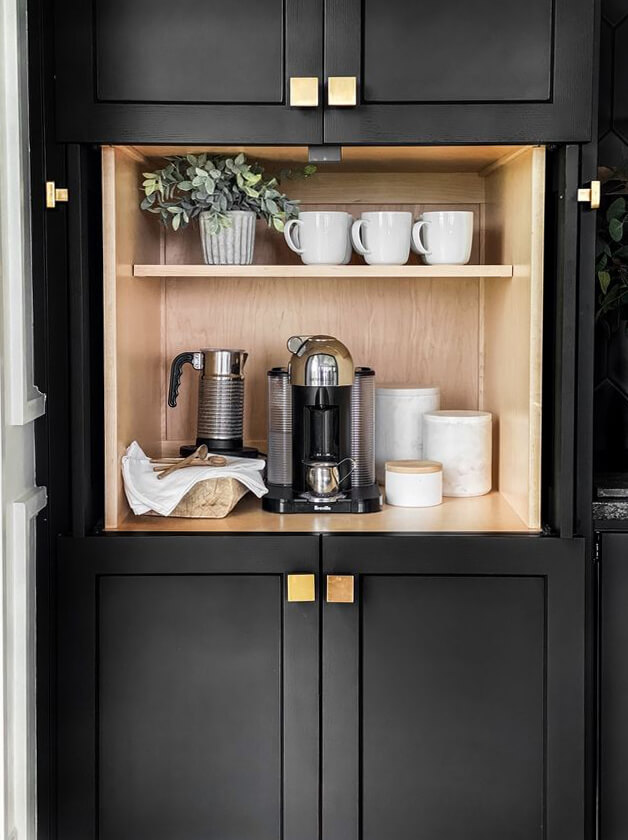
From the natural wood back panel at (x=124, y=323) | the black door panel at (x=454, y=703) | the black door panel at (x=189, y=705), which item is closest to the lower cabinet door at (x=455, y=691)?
the black door panel at (x=454, y=703)

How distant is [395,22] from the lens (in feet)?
5.96

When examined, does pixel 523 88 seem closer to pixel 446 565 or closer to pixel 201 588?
pixel 446 565

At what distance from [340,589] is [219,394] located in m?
0.56

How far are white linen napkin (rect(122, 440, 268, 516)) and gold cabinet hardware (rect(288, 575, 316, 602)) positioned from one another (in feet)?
0.82

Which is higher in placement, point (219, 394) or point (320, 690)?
point (219, 394)

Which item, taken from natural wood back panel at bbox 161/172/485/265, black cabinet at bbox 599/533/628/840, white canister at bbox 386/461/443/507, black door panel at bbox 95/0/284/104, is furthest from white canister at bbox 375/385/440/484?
black door panel at bbox 95/0/284/104

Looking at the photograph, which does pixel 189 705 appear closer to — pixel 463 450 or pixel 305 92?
pixel 463 450

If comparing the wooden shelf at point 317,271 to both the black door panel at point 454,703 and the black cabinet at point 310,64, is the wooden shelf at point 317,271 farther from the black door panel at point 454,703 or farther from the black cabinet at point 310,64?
the black door panel at point 454,703

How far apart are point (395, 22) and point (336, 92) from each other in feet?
0.53

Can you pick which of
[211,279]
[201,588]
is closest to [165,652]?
[201,588]

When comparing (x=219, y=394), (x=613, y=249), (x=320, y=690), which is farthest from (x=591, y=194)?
(x=320, y=690)

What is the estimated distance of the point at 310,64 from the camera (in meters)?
1.82

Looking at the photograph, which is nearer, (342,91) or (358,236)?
(342,91)

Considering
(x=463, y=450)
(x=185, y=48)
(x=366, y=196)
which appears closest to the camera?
(x=185, y=48)
